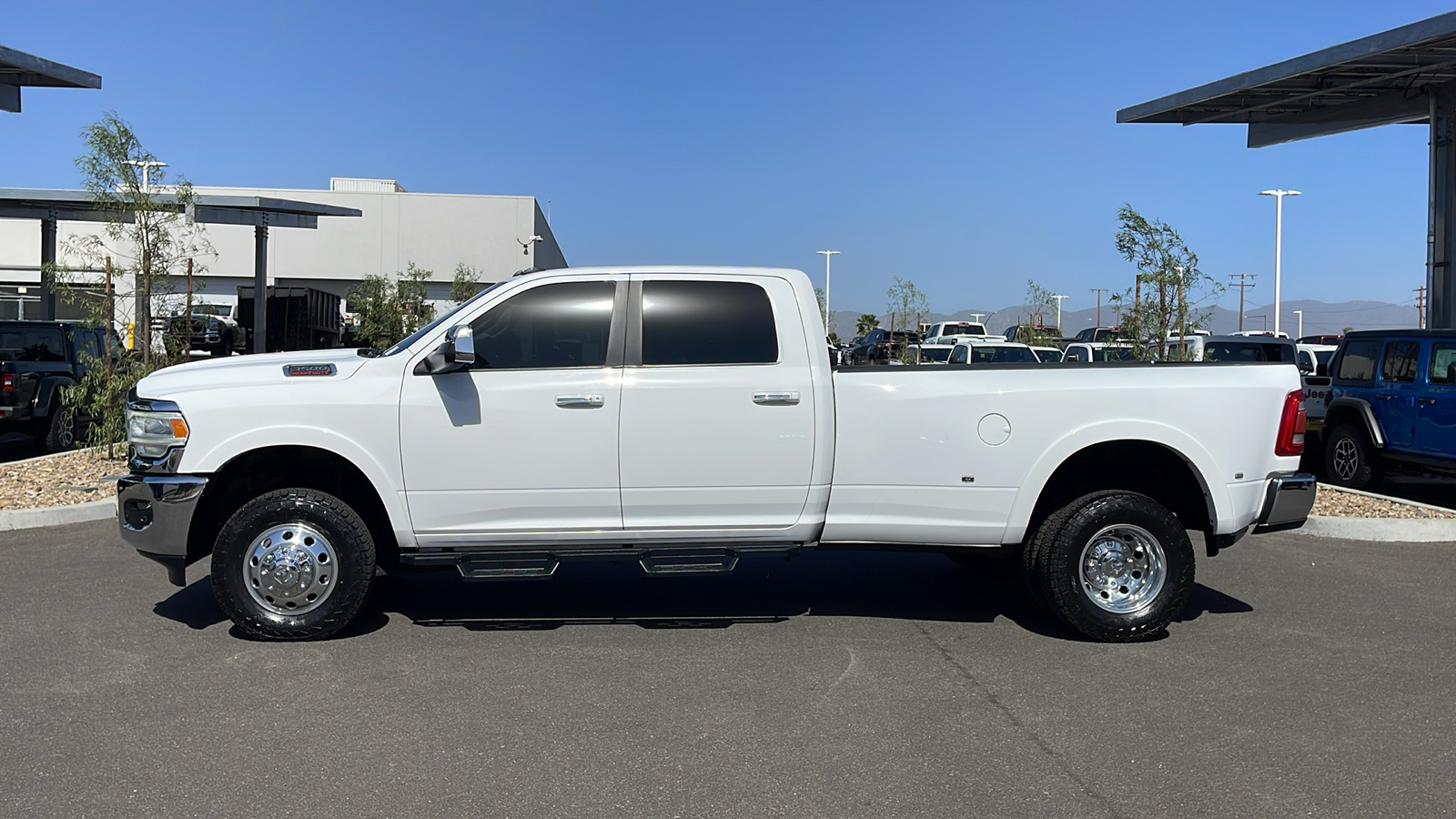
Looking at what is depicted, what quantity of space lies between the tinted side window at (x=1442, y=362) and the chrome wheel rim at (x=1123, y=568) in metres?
7.44

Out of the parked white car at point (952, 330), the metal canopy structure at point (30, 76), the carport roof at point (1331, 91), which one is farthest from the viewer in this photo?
the parked white car at point (952, 330)

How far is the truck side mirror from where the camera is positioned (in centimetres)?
595

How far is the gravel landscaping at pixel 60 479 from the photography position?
10.7m

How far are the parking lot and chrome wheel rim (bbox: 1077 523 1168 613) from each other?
28 centimetres

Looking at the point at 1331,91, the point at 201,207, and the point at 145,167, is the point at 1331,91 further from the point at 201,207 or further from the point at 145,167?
the point at 201,207

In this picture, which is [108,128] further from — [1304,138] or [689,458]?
[1304,138]

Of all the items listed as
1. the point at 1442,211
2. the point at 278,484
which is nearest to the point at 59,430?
the point at 278,484

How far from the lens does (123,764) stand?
4.48m

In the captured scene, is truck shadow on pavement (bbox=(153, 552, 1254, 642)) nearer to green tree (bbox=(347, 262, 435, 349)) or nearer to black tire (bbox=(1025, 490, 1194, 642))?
black tire (bbox=(1025, 490, 1194, 642))

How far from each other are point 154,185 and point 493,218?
55.5m

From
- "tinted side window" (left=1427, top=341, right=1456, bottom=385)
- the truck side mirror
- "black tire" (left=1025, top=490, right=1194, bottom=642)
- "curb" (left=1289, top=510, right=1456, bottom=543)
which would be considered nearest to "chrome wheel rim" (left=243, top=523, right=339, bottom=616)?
the truck side mirror

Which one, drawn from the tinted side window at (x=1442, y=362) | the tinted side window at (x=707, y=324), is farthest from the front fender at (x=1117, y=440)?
the tinted side window at (x=1442, y=362)

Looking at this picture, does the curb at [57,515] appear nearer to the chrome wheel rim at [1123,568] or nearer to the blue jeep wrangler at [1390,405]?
the chrome wheel rim at [1123,568]

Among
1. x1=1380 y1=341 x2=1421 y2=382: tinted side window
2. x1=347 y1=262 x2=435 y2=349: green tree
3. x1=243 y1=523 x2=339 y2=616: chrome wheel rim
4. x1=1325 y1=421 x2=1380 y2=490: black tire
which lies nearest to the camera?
x1=243 y1=523 x2=339 y2=616: chrome wheel rim
